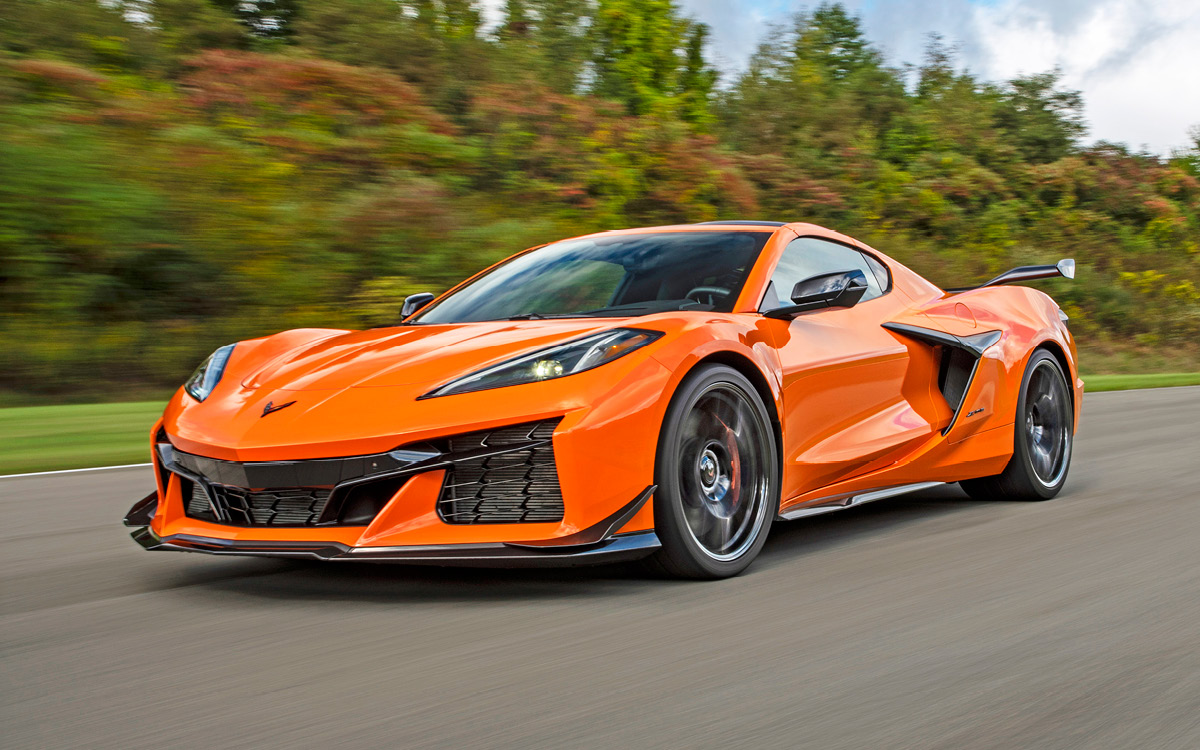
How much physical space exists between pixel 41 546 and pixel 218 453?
123 cm

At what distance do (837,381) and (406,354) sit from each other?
1603 millimetres

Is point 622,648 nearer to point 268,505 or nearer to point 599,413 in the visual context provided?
point 599,413

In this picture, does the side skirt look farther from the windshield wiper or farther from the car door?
the windshield wiper

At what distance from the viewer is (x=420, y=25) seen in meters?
20.2

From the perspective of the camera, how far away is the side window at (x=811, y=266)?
4465 mm

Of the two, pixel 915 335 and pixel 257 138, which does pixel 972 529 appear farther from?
pixel 257 138

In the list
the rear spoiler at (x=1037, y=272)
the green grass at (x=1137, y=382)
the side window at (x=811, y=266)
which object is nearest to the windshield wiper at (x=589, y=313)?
the side window at (x=811, y=266)

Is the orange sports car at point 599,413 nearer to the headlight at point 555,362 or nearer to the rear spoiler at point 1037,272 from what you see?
the headlight at point 555,362

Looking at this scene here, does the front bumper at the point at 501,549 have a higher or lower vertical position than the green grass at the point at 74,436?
higher

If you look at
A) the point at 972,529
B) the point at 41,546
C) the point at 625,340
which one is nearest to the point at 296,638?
the point at 625,340

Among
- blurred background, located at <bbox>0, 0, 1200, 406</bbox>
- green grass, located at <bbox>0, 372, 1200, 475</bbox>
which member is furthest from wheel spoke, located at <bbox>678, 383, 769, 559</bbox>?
blurred background, located at <bbox>0, 0, 1200, 406</bbox>

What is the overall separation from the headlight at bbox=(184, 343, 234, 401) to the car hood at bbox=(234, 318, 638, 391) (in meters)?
0.11

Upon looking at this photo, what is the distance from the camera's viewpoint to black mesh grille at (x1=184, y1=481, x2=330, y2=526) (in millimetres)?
3430

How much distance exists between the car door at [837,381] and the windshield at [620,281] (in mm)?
187
